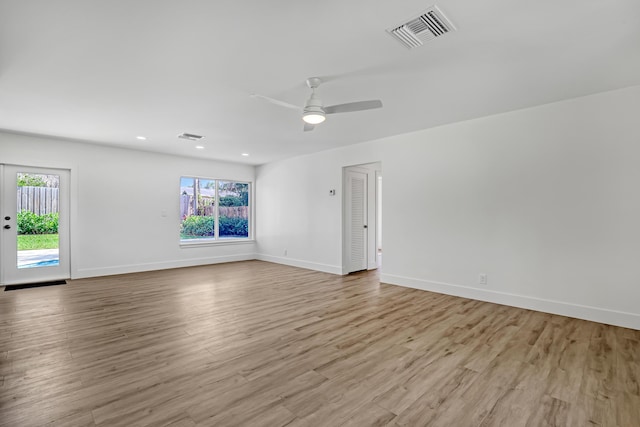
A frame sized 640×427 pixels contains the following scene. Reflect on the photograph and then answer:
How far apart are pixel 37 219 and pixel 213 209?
334 centimetres

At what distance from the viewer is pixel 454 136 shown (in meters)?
4.61

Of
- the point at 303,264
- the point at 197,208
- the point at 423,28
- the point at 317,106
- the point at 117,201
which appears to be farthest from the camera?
the point at 197,208

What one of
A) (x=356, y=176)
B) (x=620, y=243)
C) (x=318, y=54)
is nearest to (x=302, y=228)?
(x=356, y=176)

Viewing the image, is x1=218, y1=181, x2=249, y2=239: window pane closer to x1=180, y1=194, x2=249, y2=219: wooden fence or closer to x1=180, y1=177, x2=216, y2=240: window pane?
x1=180, y1=194, x2=249, y2=219: wooden fence

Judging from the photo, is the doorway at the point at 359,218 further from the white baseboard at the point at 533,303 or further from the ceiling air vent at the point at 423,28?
the ceiling air vent at the point at 423,28

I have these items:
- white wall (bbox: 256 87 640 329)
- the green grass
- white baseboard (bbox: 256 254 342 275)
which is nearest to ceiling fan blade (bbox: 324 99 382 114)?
white wall (bbox: 256 87 640 329)

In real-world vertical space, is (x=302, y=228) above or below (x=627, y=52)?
Answer: below

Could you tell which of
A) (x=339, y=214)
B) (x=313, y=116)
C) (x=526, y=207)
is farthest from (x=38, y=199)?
(x=526, y=207)

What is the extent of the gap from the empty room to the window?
787mm

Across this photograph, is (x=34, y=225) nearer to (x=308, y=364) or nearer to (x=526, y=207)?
(x=308, y=364)

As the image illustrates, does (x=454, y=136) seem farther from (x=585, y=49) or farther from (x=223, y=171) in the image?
(x=223, y=171)

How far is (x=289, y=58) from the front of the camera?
265cm

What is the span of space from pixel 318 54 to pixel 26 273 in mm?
6413

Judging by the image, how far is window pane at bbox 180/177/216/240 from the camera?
7.27 metres
